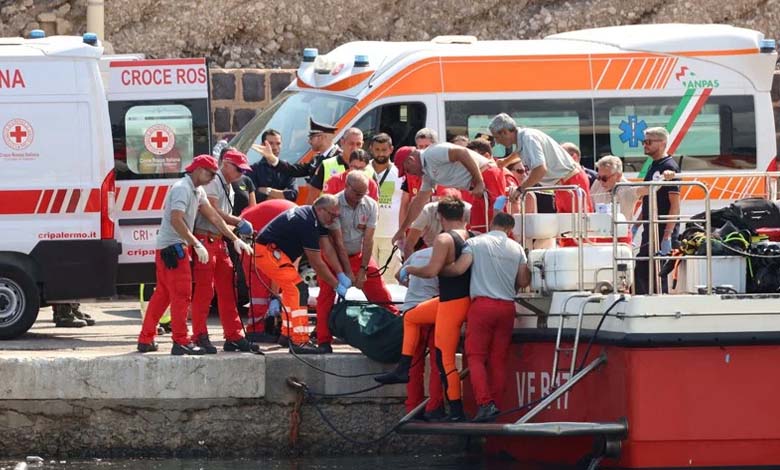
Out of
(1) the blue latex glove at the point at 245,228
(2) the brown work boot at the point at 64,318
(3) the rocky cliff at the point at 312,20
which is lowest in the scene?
(2) the brown work boot at the point at 64,318

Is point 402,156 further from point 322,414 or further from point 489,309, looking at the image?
point 489,309

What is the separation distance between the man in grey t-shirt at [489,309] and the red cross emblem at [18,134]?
4153 millimetres

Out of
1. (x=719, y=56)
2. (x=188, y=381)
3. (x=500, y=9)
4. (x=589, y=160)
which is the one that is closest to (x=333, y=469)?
(x=188, y=381)

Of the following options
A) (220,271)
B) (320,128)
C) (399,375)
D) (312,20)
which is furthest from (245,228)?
(312,20)

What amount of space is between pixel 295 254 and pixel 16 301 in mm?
2624

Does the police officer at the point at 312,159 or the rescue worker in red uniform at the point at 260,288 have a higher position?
the police officer at the point at 312,159

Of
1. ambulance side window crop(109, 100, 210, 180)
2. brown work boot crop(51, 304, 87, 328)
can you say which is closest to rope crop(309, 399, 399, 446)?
brown work boot crop(51, 304, 87, 328)

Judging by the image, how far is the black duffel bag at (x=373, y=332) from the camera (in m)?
12.9

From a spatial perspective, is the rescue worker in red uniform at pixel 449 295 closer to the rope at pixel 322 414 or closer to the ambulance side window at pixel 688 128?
the rope at pixel 322 414

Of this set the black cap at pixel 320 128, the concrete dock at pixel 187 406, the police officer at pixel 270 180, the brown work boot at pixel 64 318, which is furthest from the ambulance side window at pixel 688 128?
the brown work boot at pixel 64 318

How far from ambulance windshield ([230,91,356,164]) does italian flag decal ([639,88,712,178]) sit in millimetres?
3163

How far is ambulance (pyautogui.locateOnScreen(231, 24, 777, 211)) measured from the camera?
16.3 m

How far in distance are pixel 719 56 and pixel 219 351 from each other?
21.0 ft

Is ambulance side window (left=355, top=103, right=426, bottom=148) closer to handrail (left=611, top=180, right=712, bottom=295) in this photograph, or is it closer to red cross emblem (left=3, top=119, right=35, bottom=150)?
red cross emblem (left=3, top=119, right=35, bottom=150)
